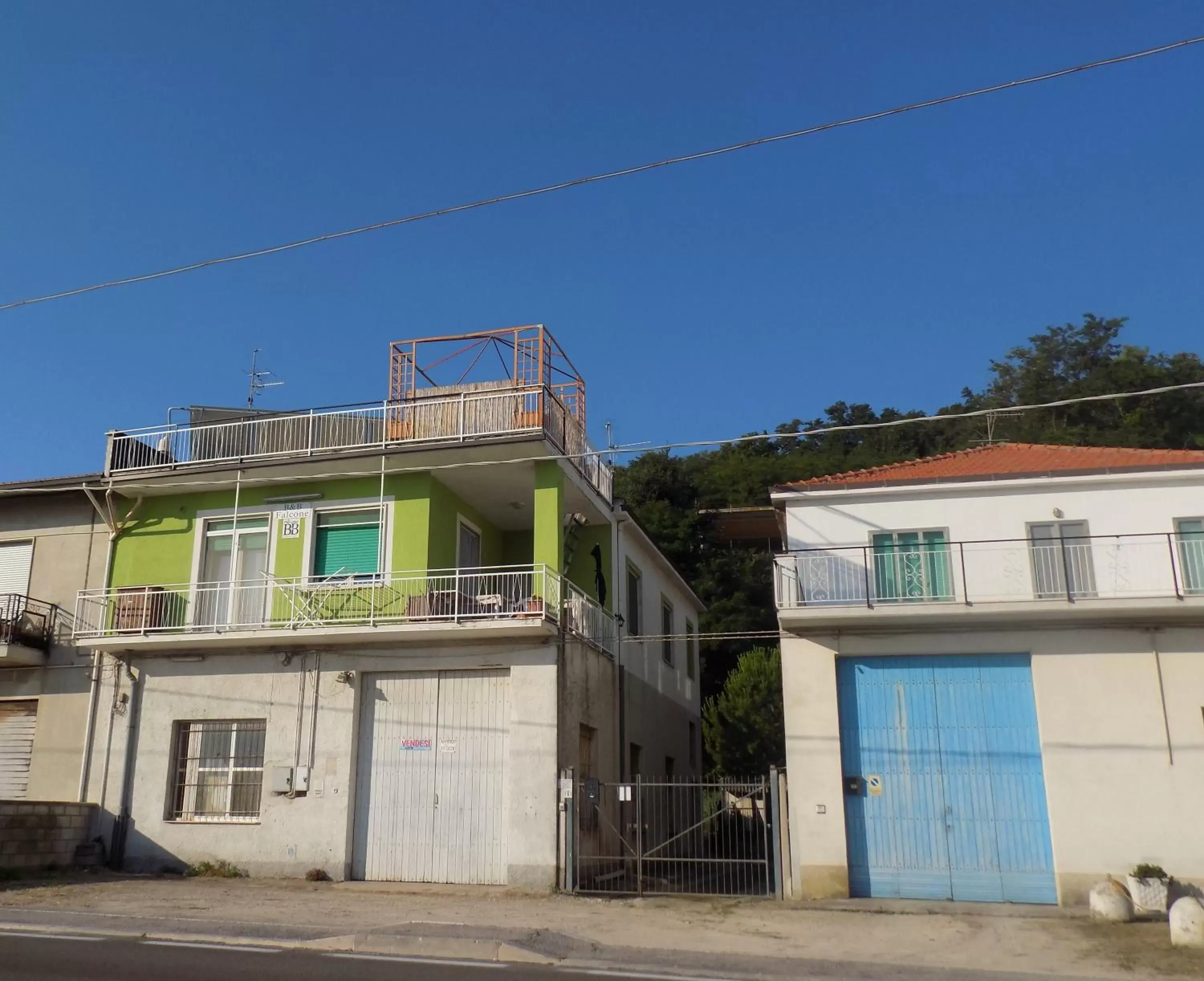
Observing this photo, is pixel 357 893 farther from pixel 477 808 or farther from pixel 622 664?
pixel 622 664

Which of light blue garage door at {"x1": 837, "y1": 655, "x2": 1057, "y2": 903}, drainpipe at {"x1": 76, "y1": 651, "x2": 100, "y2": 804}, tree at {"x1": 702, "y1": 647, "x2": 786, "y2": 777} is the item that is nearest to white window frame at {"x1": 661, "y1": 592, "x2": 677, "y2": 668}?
tree at {"x1": 702, "y1": 647, "x2": 786, "y2": 777}

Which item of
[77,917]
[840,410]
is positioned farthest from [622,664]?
[840,410]

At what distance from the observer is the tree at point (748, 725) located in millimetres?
32312

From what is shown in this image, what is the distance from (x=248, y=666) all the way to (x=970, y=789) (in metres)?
12.0

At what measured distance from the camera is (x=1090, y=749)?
15.1 metres

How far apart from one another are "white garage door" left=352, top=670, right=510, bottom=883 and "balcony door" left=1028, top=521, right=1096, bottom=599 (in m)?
8.67

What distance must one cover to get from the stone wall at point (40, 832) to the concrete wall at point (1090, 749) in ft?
39.4

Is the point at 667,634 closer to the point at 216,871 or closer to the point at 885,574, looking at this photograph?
the point at 885,574

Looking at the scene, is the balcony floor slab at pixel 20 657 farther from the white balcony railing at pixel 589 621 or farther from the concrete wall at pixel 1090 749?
the concrete wall at pixel 1090 749

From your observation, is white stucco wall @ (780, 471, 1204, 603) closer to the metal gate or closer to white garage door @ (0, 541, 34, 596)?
the metal gate

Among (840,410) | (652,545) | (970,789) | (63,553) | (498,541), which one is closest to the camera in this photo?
(970,789)

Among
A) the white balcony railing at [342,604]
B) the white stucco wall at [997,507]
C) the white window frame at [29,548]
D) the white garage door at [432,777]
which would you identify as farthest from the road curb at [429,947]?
the white window frame at [29,548]

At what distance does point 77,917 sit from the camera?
40.5ft

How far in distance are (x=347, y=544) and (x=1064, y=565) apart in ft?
40.0
